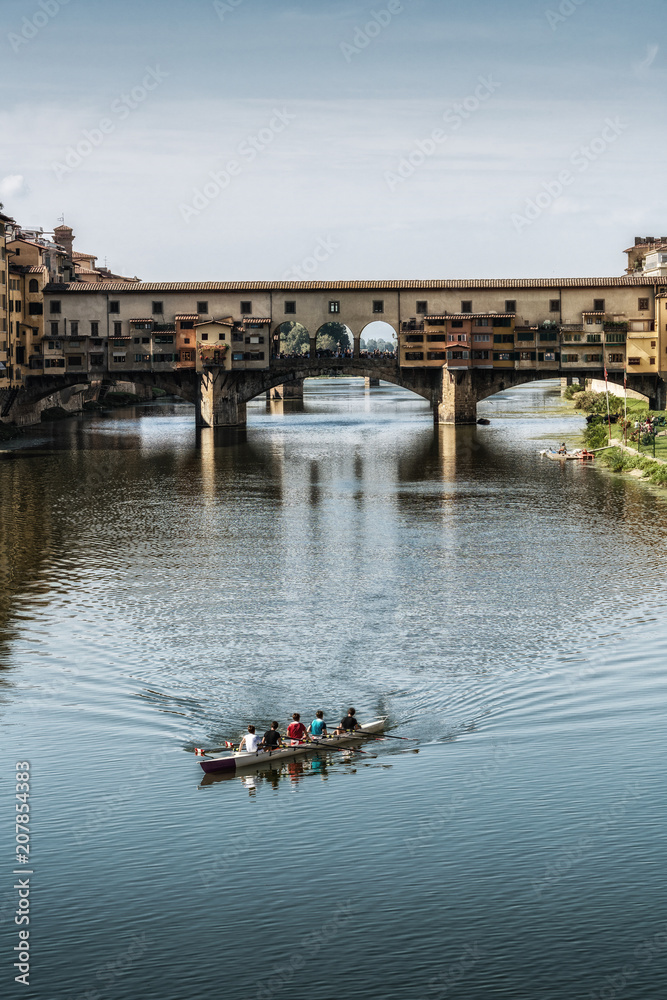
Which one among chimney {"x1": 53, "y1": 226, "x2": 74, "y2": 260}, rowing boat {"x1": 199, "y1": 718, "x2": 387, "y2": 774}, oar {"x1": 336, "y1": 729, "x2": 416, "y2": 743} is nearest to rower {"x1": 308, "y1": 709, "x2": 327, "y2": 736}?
rowing boat {"x1": 199, "y1": 718, "x2": 387, "y2": 774}

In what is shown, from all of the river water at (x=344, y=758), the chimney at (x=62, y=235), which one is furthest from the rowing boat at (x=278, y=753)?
the chimney at (x=62, y=235)

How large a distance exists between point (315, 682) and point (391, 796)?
7517 millimetres

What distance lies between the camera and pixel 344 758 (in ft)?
85.3

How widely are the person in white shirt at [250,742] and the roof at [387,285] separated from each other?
262 ft

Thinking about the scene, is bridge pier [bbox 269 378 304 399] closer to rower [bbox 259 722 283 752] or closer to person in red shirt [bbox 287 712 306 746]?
person in red shirt [bbox 287 712 306 746]

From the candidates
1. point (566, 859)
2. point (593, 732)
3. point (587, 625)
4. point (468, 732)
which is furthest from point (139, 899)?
point (587, 625)

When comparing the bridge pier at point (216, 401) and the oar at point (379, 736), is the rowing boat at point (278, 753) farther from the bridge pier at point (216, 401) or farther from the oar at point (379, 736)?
the bridge pier at point (216, 401)

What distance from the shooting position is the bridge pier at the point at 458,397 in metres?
104

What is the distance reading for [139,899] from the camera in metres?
19.5

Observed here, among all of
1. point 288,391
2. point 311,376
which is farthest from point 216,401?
point 288,391

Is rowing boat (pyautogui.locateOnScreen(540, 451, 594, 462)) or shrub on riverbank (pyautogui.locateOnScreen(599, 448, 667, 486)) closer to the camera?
shrub on riverbank (pyautogui.locateOnScreen(599, 448, 667, 486))

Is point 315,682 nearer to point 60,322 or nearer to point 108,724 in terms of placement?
point 108,724

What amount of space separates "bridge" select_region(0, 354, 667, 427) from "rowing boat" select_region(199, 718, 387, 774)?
78.0 meters

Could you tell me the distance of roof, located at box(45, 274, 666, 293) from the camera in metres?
102
